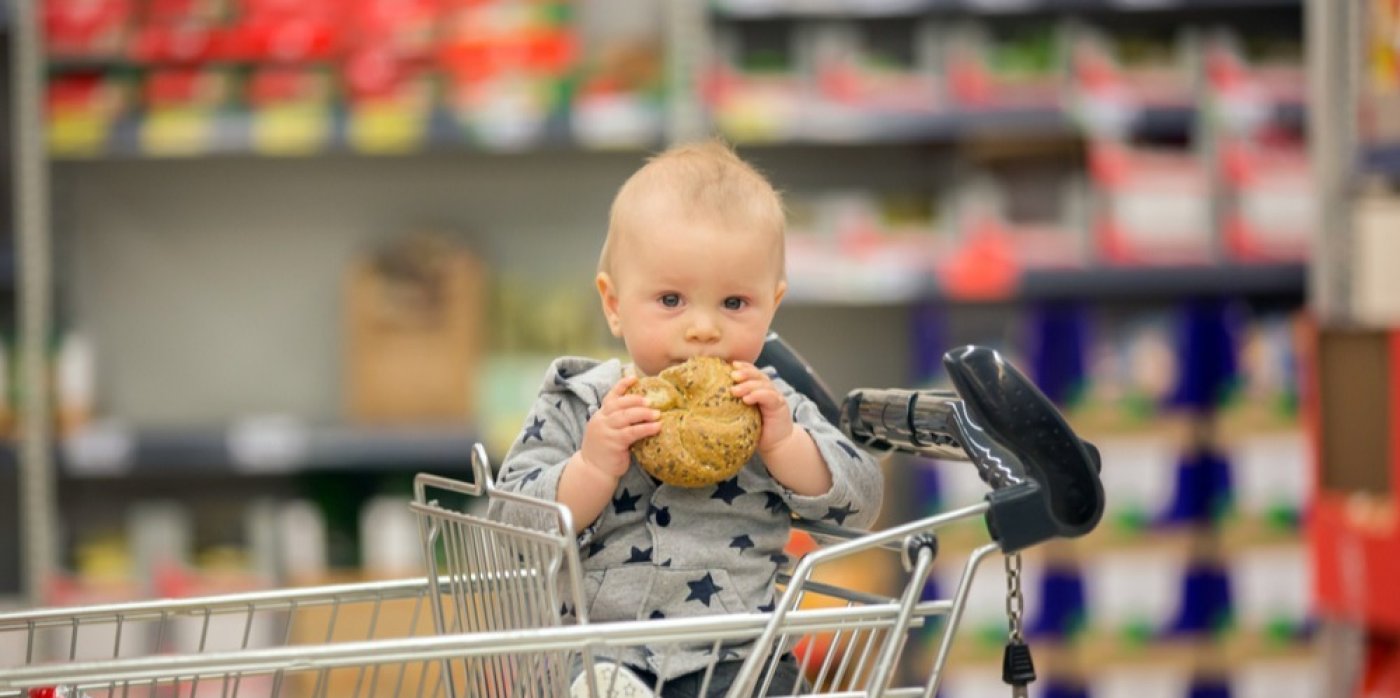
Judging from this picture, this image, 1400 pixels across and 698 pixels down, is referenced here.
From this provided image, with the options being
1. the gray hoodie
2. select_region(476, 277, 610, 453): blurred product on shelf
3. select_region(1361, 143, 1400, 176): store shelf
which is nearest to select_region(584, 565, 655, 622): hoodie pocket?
the gray hoodie

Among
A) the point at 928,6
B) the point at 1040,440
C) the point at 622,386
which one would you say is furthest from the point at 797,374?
the point at 928,6

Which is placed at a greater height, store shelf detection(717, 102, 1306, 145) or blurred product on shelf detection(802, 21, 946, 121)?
blurred product on shelf detection(802, 21, 946, 121)

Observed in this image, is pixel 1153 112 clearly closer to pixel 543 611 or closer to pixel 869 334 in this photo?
pixel 869 334

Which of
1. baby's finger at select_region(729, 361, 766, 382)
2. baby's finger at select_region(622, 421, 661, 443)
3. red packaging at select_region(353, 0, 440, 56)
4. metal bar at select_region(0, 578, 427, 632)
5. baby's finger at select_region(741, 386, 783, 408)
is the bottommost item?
metal bar at select_region(0, 578, 427, 632)

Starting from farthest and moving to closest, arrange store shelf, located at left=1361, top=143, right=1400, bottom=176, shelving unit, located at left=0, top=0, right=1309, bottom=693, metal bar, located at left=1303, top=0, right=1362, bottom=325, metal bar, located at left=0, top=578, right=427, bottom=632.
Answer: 1. shelving unit, located at left=0, top=0, right=1309, bottom=693
2. metal bar, located at left=1303, top=0, right=1362, bottom=325
3. store shelf, located at left=1361, top=143, right=1400, bottom=176
4. metal bar, located at left=0, top=578, right=427, bottom=632

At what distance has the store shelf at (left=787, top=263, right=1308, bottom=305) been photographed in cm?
359

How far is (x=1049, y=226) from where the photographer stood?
3.74 m

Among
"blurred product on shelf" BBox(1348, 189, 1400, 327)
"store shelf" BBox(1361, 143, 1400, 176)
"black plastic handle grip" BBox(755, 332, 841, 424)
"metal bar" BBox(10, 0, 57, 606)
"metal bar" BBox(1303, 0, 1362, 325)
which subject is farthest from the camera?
"metal bar" BBox(10, 0, 57, 606)

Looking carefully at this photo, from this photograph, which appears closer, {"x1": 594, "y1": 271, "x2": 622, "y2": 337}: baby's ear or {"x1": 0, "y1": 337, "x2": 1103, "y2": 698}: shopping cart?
{"x1": 0, "y1": 337, "x2": 1103, "y2": 698}: shopping cart

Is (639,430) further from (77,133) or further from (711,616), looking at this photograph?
(77,133)

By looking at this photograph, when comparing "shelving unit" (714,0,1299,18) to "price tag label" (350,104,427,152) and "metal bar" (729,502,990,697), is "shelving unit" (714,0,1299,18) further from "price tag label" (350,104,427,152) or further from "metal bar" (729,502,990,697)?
A: "metal bar" (729,502,990,697)

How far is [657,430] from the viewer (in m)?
1.24

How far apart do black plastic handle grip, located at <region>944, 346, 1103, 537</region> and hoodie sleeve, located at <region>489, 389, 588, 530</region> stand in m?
0.34

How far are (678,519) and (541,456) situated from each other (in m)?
0.12
